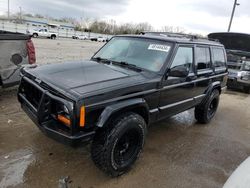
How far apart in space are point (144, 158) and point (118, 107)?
1.28 metres

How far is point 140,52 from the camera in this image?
4.23 m

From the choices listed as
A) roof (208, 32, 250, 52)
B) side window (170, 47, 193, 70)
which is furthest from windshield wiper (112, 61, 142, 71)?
roof (208, 32, 250, 52)

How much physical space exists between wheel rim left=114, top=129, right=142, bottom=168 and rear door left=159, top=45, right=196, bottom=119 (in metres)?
0.74

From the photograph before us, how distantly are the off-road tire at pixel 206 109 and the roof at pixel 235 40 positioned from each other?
6.37 metres

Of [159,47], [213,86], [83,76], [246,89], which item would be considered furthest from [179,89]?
[246,89]

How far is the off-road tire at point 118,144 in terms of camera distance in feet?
10.1

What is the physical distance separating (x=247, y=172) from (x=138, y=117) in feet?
4.97

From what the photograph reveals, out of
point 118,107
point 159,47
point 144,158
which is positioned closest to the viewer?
point 118,107

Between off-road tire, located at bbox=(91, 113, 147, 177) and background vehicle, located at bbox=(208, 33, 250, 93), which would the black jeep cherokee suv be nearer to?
off-road tire, located at bbox=(91, 113, 147, 177)

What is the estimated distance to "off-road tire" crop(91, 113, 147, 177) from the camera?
10.1 feet

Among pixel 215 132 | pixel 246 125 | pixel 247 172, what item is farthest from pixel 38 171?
pixel 246 125

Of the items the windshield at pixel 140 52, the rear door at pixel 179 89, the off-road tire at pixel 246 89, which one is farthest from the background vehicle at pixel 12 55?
the off-road tire at pixel 246 89

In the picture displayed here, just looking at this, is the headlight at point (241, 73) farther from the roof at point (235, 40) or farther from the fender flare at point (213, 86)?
the fender flare at point (213, 86)

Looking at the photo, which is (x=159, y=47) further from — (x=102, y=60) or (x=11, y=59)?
(x=11, y=59)
